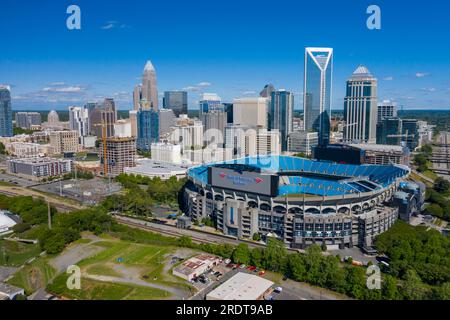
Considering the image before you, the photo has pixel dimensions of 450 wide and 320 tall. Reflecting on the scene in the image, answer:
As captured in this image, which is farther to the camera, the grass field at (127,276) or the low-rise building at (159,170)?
the low-rise building at (159,170)

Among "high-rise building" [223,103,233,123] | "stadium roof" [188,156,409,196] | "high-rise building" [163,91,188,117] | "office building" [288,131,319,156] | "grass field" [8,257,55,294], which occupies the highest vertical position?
"high-rise building" [163,91,188,117]

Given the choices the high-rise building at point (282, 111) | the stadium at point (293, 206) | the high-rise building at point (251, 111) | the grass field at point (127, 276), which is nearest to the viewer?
the grass field at point (127, 276)

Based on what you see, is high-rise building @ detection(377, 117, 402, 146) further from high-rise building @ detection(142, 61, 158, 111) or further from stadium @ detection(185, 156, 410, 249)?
high-rise building @ detection(142, 61, 158, 111)

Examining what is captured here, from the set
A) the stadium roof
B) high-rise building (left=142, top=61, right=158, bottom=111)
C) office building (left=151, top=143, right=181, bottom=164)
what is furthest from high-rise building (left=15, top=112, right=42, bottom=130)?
the stadium roof

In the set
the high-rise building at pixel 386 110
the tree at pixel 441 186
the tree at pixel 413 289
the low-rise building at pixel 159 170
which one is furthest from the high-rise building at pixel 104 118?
the tree at pixel 413 289

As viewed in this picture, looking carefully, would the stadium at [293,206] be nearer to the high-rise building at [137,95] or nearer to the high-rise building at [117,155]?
the high-rise building at [117,155]

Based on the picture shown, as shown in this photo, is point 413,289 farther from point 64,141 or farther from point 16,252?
point 64,141
